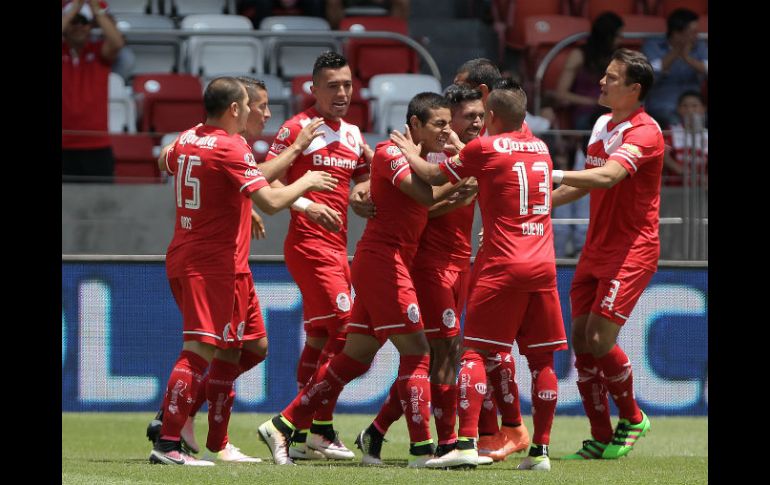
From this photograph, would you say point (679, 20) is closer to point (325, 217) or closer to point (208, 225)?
point (325, 217)

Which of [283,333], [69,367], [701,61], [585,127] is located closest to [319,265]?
[283,333]

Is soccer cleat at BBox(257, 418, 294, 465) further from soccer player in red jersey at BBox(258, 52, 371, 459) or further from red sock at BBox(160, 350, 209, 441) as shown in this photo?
red sock at BBox(160, 350, 209, 441)

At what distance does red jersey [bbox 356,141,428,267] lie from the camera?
22.9 feet

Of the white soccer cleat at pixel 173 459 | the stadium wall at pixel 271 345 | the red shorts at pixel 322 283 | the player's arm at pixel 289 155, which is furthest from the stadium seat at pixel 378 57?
the white soccer cleat at pixel 173 459

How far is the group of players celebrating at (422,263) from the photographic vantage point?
665 centimetres

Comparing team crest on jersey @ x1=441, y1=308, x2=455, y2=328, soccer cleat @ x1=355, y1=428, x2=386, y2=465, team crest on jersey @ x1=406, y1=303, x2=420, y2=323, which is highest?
team crest on jersey @ x1=406, y1=303, x2=420, y2=323

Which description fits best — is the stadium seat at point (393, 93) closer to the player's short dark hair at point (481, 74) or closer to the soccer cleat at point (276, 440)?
the player's short dark hair at point (481, 74)

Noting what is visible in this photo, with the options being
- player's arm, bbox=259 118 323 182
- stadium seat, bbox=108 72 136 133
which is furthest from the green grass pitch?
stadium seat, bbox=108 72 136 133

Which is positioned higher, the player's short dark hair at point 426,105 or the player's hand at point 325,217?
the player's short dark hair at point 426,105

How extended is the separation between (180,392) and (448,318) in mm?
1567

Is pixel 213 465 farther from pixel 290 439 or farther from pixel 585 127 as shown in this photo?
pixel 585 127

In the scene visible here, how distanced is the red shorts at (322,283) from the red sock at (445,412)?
34.4 inches

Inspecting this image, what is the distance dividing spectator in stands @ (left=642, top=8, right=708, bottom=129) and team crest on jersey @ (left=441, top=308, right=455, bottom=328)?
626cm

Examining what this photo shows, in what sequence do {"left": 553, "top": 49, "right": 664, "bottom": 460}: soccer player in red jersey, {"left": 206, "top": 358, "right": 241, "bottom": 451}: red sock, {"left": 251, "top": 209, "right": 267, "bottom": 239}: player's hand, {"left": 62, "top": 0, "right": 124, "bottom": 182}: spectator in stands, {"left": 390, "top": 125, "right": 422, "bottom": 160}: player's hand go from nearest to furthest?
{"left": 390, "top": 125, "right": 422, "bottom": 160}: player's hand, {"left": 206, "top": 358, "right": 241, "bottom": 451}: red sock, {"left": 553, "top": 49, "right": 664, "bottom": 460}: soccer player in red jersey, {"left": 251, "top": 209, "right": 267, "bottom": 239}: player's hand, {"left": 62, "top": 0, "right": 124, "bottom": 182}: spectator in stands
